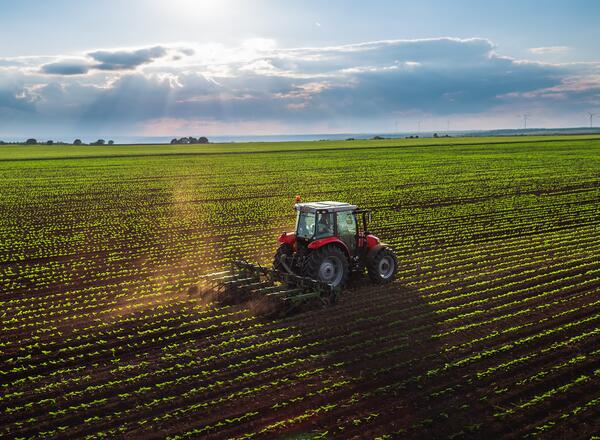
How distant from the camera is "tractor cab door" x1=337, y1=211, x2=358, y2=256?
14.3 meters

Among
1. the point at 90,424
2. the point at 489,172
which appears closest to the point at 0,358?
the point at 90,424

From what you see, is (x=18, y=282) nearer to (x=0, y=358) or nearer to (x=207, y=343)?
(x=0, y=358)

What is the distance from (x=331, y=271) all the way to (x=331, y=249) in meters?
0.56

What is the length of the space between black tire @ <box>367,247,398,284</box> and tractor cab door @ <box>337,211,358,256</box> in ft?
2.01

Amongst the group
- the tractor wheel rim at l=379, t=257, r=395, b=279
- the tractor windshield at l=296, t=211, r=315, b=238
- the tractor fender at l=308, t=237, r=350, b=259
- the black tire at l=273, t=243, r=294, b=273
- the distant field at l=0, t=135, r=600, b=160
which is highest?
the distant field at l=0, t=135, r=600, b=160

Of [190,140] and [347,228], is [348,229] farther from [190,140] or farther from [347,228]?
[190,140]

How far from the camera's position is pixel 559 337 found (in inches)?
448

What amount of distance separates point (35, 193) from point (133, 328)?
31.5 metres

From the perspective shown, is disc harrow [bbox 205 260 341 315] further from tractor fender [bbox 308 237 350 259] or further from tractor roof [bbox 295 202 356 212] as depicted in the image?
tractor roof [bbox 295 202 356 212]

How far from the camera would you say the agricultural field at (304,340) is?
28.3 feet

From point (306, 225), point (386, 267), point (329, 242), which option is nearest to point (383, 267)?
point (386, 267)

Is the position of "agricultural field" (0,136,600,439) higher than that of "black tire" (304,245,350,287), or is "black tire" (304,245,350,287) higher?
"black tire" (304,245,350,287)

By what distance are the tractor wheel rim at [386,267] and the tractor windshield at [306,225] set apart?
226 cm

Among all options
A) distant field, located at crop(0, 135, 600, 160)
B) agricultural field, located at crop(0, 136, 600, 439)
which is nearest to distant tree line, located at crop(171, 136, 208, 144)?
distant field, located at crop(0, 135, 600, 160)
